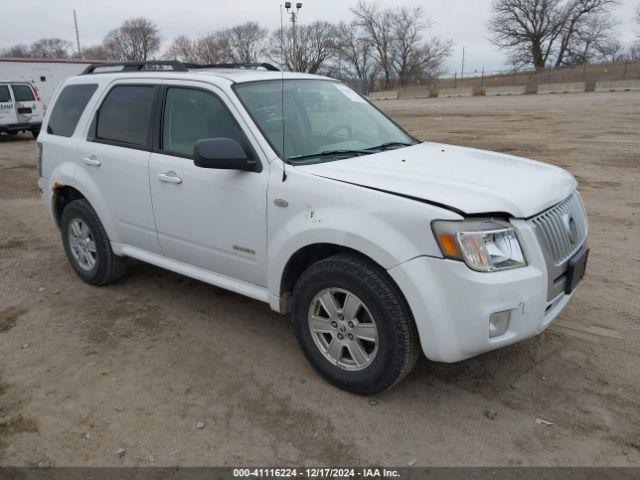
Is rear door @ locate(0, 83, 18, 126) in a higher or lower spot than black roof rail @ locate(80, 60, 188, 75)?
lower

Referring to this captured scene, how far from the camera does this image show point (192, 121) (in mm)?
3975

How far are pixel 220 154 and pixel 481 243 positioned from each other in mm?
1623

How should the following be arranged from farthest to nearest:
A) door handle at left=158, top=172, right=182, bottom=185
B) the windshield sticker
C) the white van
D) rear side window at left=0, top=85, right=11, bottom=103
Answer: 1. the white van
2. rear side window at left=0, top=85, right=11, bottom=103
3. the windshield sticker
4. door handle at left=158, top=172, right=182, bottom=185

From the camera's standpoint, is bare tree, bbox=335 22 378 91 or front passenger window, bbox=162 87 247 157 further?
bare tree, bbox=335 22 378 91

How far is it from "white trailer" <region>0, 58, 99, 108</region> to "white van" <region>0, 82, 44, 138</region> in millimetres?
10802

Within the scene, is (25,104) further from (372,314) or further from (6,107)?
(372,314)

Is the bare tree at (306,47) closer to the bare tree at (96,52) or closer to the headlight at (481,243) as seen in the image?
the headlight at (481,243)

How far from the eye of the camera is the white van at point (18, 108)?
18438 millimetres

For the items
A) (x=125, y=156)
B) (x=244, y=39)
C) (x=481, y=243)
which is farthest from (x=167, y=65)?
(x=244, y=39)

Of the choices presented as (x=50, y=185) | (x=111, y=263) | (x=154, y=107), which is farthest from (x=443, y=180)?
(x=50, y=185)

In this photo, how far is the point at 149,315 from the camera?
4.48 m

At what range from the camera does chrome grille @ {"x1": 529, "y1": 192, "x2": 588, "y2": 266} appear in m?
2.95

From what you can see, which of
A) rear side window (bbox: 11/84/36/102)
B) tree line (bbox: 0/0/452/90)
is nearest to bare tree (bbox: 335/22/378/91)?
tree line (bbox: 0/0/452/90)

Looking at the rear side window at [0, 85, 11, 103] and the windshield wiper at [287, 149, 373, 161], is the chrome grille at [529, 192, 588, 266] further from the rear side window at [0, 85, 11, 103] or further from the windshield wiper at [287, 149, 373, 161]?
the rear side window at [0, 85, 11, 103]
